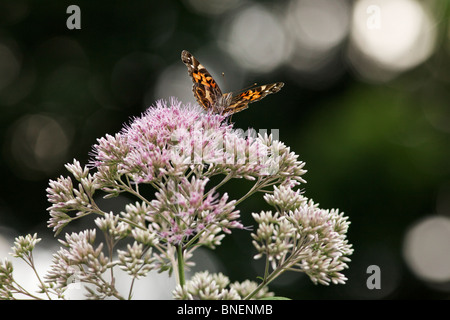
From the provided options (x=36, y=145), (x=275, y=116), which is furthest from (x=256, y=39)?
(x=36, y=145)

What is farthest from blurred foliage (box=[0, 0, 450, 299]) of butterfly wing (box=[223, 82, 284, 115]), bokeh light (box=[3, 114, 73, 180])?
butterfly wing (box=[223, 82, 284, 115])

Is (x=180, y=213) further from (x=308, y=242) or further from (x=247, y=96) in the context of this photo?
(x=247, y=96)

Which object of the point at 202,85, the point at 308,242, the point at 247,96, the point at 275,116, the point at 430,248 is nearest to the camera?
the point at 308,242

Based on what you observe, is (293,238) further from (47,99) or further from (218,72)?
(47,99)

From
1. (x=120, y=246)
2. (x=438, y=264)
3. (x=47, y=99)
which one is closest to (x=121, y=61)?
(x=47, y=99)

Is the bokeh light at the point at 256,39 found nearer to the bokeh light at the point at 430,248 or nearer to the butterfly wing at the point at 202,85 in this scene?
the bokeh light at the point at 430,248

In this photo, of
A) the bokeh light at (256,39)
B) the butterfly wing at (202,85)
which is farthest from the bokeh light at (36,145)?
the butterfly wing at (202,85)

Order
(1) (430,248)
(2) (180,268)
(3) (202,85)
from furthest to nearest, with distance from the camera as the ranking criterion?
(1) (430,248), (3) (202,85), (2) (180,268)
